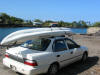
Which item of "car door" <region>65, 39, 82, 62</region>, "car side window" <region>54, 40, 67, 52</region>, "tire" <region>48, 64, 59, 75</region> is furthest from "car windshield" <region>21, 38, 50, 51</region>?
"car door" <region>65, 39, 82, 62</region>

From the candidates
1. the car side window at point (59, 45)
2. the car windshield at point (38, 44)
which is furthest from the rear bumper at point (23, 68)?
the car side window at point (59, 45)

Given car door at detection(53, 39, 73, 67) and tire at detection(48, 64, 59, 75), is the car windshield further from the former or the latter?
tire at detection(48, 64, 59, 75)

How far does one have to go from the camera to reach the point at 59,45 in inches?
236

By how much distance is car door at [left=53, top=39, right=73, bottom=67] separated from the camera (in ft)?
18.6

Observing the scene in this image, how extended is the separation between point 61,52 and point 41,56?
3.77 ft

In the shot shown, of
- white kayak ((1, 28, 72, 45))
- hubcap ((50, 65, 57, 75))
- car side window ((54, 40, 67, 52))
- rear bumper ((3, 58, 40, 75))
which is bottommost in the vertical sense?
hubcap ((50, 65, 57, 75))

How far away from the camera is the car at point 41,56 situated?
15.8 ft

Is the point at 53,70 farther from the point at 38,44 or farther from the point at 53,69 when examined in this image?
the point at 38,44

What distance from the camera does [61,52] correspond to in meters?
5.84

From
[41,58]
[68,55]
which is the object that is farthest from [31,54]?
[68,55]

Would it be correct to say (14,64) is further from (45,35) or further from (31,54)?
(45,35)

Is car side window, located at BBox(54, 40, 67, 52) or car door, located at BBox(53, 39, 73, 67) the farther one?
car side window, located at BBox(54, 40, 67, 52)

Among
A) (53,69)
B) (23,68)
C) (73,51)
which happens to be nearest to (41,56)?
(23,68)

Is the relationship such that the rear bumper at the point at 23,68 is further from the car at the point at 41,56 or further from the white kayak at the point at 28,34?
the white kayak at the point at 28,34
